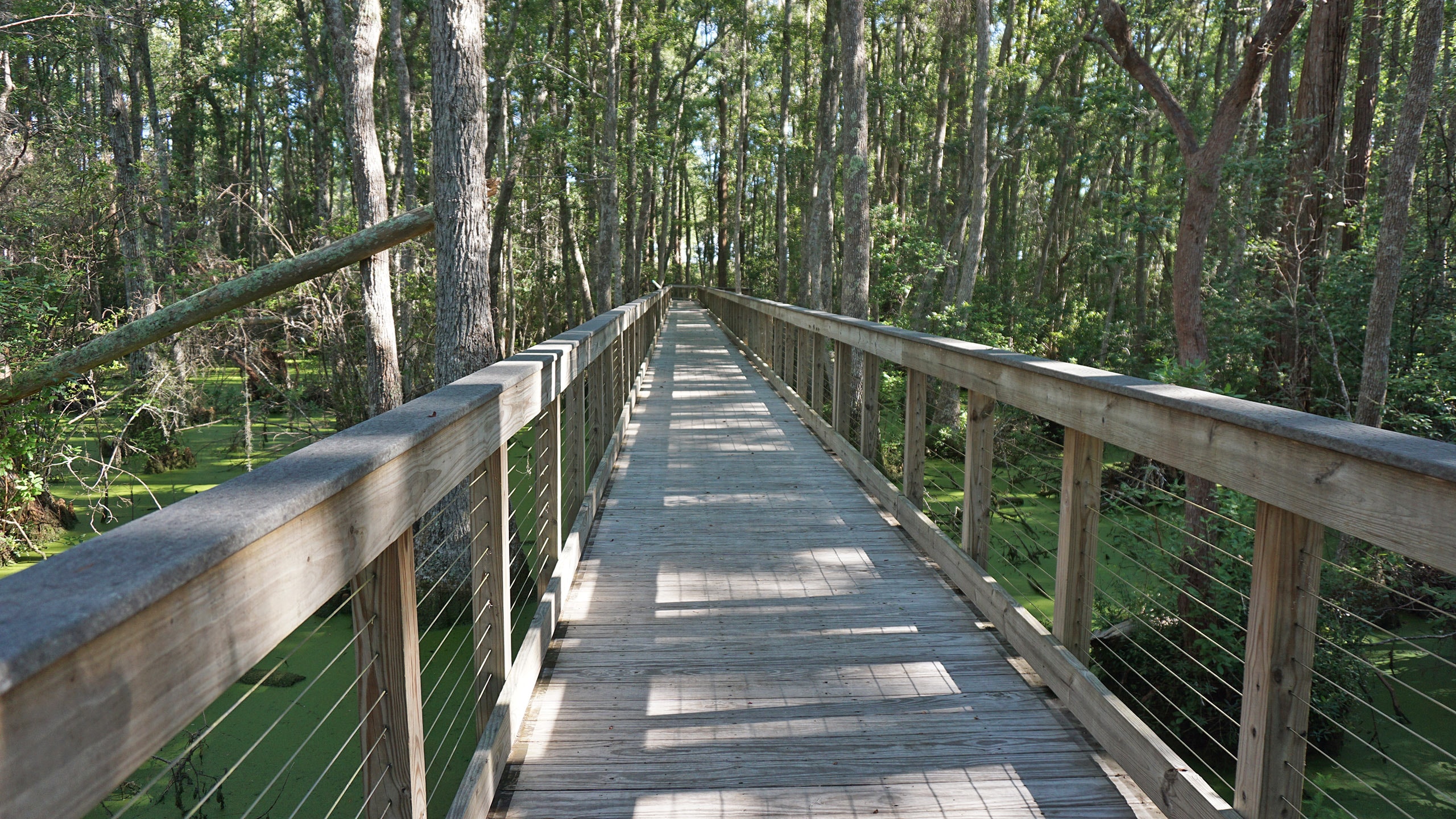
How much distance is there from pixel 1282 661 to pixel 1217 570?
19.7ft

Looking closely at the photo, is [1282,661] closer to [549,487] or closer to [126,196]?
[549,487]

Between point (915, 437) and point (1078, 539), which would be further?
point (915, 437)

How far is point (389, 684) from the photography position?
1.81 m

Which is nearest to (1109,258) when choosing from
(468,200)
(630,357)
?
(630,357)

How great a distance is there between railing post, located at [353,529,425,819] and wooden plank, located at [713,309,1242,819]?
1898mm

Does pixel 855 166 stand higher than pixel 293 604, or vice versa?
pixel 855 166

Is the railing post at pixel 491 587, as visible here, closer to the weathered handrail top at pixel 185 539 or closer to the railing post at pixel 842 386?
the weathered handrail top at pixel 185 539

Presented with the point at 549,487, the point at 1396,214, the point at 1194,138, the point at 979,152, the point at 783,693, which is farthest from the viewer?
the point at 979,152

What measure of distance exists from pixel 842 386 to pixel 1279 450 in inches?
200

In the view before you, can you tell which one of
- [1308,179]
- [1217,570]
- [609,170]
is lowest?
[1217,570]

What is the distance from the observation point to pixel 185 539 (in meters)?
1.06

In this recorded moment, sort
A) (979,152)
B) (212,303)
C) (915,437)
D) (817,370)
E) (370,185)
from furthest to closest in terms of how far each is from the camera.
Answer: (979,152), (370,185), (817,370), (212,303), (915,437)

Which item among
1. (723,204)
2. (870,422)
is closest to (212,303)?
(870,422)

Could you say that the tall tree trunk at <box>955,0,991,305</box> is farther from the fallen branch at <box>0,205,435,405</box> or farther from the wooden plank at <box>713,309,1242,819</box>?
the wooden plank at <box>713,309,1242,819</box>
